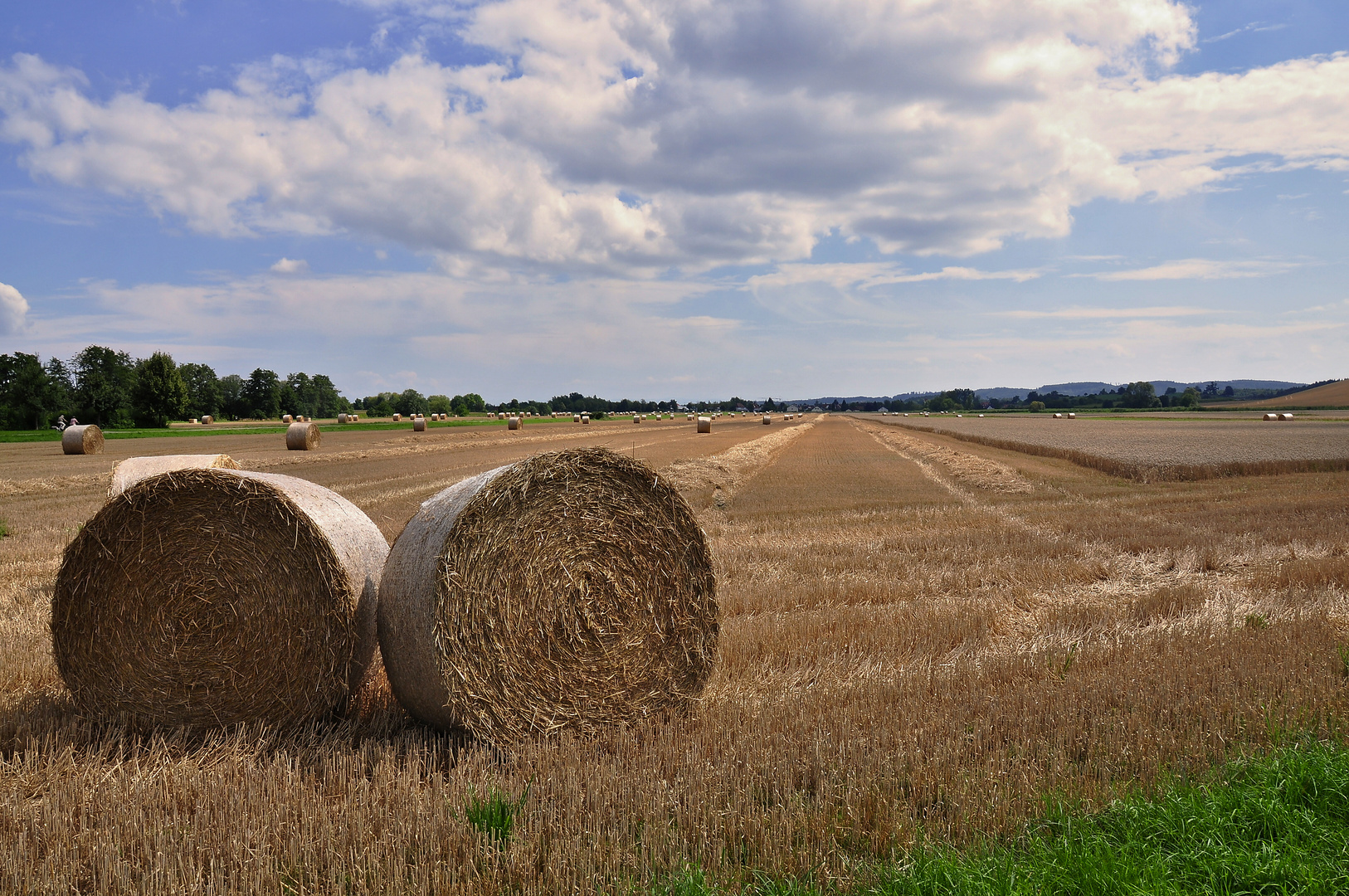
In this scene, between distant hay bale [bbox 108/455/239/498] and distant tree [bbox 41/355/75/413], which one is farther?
distant tree [bbox 41/355/75/413]

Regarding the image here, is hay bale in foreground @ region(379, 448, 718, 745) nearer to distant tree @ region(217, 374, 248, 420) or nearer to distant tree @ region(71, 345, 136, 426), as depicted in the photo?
distant tree @ region(71, 345, 136, 426)

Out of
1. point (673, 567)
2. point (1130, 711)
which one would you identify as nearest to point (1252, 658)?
point (1130, 711)

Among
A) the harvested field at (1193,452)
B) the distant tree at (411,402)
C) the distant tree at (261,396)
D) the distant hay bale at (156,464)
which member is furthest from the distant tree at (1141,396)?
the distant hay bale at (156,464)

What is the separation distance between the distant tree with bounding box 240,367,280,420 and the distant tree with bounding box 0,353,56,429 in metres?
34.3

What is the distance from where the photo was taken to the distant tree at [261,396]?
10819 cm

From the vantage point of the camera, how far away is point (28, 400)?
72250mm

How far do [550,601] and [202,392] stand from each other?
386 ft

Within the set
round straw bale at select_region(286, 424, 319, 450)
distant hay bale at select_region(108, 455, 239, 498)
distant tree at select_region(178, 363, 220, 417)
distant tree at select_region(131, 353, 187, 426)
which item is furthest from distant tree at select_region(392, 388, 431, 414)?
distant hay bale at select_region(108, 455, 239, 498)

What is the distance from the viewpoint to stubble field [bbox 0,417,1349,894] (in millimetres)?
3496

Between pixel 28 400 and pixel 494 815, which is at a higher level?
pixel 28 400

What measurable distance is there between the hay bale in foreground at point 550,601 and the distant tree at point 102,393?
3493 inches

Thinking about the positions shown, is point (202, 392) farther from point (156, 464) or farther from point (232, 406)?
point (156, 464)

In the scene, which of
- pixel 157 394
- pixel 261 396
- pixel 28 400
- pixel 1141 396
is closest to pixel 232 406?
pixel 261 396

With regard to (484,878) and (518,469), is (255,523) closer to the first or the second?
(518,469)
